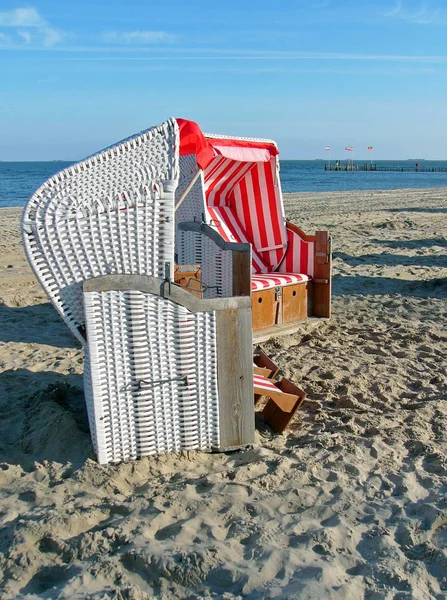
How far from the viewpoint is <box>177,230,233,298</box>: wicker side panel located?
20.5ft

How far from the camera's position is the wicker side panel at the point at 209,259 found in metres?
6.25

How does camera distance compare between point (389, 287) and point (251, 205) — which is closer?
point (251, 205)

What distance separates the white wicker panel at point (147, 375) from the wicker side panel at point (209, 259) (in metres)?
2.49

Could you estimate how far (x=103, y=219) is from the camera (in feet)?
10.6

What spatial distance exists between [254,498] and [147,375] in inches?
33.4

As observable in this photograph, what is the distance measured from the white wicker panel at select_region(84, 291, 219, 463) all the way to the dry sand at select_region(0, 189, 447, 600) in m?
0.13

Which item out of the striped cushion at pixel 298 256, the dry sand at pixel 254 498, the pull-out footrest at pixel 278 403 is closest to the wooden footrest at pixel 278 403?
the pull-out footrest at pixel 278 403

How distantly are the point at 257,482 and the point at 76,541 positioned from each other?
0.96 metres

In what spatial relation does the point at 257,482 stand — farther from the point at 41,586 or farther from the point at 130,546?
the point at 41,586

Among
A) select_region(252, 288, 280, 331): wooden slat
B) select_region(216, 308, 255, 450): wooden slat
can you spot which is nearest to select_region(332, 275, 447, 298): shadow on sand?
select_region(252, 288, 280, 331): wooden slat

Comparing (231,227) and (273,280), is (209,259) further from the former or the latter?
(231,227)

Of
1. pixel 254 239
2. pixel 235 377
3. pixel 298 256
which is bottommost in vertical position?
pixel 235 377

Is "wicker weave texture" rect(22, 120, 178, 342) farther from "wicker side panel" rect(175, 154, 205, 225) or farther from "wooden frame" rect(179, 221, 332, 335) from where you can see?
"wicker side panel" rect(175, 154, 205, 225)

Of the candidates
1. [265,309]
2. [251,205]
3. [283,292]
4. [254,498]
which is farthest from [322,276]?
[254,498]
